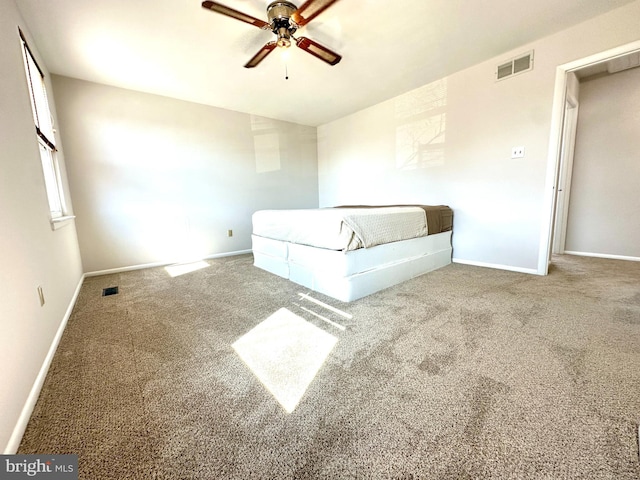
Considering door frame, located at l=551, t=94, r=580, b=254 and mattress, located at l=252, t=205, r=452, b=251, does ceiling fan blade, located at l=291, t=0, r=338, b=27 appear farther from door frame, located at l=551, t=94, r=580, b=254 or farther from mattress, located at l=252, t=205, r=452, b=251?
door frame, located at l=551, t=94, r=580, b=254

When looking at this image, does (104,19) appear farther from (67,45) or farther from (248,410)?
(248,410)

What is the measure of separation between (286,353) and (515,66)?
3.50 metres

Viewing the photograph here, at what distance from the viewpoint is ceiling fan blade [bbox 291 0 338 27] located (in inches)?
66.8

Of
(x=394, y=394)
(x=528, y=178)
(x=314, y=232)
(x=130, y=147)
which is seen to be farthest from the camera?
(x=130, y=147)

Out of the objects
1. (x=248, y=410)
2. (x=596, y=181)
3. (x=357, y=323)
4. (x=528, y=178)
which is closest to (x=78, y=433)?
(x=248, y=410)

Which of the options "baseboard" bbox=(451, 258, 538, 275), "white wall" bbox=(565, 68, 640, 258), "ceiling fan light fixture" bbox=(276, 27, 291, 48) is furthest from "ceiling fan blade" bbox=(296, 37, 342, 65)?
"white wall" bbox=(565, 68, 640, 258)

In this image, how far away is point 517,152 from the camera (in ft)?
8.86

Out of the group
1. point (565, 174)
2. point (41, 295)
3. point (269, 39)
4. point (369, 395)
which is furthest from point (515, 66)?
point (41, 295)

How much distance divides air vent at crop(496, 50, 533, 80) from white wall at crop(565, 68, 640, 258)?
166cm

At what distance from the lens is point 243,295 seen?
2.32 m

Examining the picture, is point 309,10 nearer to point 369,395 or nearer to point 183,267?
point 369,395

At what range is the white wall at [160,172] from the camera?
304cm

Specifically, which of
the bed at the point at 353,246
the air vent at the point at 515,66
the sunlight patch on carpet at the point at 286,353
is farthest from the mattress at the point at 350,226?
the air vent at the point at 515,66

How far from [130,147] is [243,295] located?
2.62 m
